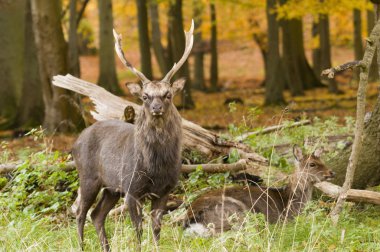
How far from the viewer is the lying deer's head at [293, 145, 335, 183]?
8570mm

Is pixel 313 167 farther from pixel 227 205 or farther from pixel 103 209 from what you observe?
pixel 103 209

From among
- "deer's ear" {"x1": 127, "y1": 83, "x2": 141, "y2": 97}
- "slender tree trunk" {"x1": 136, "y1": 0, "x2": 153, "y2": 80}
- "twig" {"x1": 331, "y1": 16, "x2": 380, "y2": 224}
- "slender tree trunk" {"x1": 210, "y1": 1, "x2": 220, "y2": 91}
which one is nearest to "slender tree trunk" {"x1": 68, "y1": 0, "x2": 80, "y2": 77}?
"slender tree trunk" {"x1": 136, "y1": 0, "x2": 153, "y2": 80}

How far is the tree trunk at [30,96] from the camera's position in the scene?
18.5m

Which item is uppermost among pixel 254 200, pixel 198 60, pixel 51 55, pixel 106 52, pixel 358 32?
pixel 51 55

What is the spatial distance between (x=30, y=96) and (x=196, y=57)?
51.3ft

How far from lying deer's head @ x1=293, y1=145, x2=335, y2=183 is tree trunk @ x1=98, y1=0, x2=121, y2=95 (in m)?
19.5

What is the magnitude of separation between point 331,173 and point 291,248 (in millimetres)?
2222

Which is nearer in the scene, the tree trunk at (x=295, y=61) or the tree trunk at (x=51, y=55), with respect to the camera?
the tree trunk at (x=51, y=55)

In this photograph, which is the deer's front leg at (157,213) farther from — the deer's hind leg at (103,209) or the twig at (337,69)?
the twig at (337,69)

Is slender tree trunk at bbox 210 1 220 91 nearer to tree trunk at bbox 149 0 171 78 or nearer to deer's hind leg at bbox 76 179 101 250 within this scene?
tree trunk at bbox 149 0 171 78

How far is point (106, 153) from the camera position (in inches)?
295

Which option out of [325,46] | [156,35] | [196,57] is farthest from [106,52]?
[325,46]

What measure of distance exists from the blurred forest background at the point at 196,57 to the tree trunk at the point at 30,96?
0.08 feet

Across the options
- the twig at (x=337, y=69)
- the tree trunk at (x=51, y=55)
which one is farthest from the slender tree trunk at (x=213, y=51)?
the twig at (x=337, y=69)
